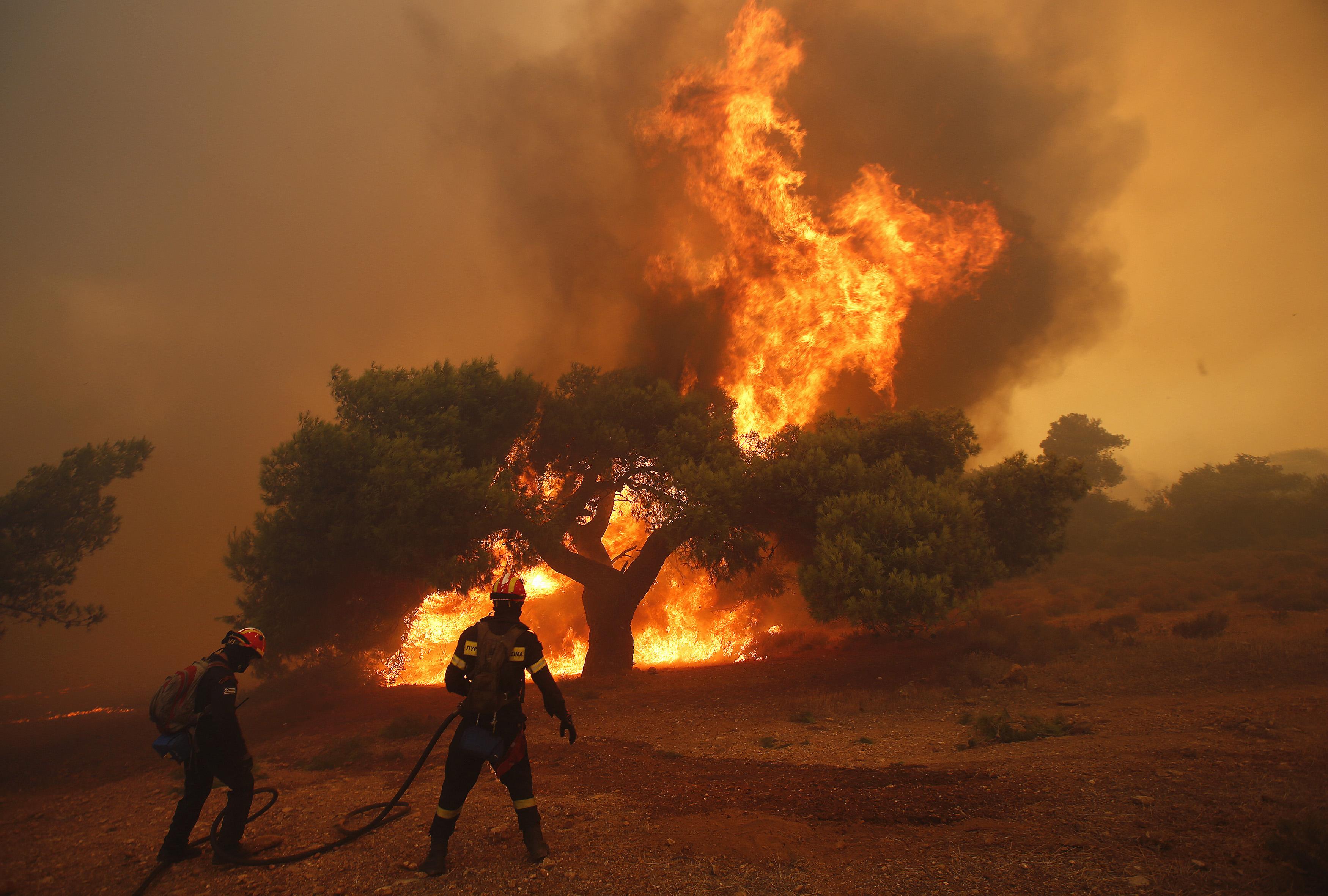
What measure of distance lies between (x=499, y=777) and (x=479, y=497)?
11.1 meters

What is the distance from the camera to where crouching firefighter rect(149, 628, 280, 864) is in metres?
6.03

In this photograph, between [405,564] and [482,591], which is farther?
[482,591]

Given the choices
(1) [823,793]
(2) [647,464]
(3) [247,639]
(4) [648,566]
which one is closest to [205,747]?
(3) [247,639]

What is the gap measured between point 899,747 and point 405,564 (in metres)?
12.1

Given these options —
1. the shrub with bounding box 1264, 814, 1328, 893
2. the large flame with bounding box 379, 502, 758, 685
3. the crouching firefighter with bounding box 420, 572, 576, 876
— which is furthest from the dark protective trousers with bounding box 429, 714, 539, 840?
the large flame with bounding box 379, 502, 758, 685

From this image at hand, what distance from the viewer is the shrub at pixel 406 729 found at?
12.9m

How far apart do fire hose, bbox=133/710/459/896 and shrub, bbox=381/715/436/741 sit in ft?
17.4

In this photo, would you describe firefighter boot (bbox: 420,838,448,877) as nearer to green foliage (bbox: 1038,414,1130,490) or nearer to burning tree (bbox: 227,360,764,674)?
burning tree (bbox: 227,360,764,674)

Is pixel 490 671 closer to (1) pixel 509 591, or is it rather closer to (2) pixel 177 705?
(1) pixel 509 591

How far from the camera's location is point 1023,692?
40.4ft

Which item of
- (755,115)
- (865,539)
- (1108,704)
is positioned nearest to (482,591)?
(865,539)

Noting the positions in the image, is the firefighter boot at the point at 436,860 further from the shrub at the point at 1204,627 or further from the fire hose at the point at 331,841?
the shrub at the point at 1204,627

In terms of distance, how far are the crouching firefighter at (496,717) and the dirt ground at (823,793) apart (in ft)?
1.37

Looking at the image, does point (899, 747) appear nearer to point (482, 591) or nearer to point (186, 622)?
point (482, 591)
